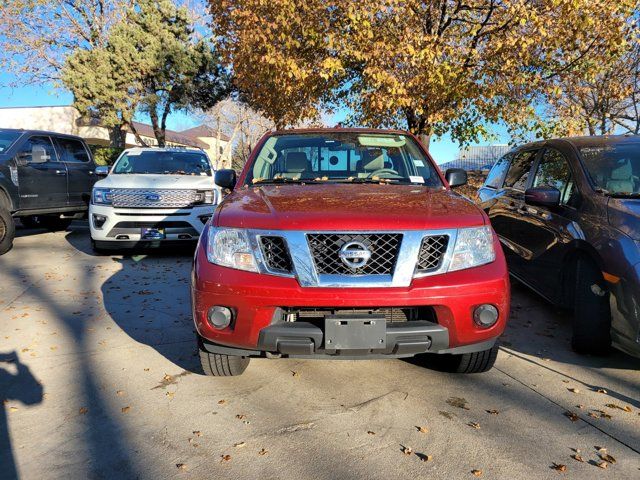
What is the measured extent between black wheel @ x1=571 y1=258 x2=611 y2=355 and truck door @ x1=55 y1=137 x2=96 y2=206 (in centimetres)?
861

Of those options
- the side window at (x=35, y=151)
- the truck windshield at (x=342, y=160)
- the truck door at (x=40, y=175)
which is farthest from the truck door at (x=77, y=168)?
the truck windshield at (x=342, y=160)

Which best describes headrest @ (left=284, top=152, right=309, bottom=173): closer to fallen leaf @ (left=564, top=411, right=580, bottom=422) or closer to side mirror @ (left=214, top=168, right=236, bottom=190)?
side mirror @ (left=214, top=168, right=236, bottom=190)

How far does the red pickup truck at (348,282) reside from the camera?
259 cm

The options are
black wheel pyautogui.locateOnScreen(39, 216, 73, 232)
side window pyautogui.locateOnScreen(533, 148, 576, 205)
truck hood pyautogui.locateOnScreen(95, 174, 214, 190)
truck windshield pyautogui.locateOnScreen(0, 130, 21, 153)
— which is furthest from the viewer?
black wheel pyautogui.locateOnScreen(39, 216, 73, 232)

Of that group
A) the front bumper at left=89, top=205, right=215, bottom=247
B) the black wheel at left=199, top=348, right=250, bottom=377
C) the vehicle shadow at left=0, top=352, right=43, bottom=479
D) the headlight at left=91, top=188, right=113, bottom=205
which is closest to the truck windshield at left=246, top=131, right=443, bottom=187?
the black wheel at left=199, top=348, right=250, bottom=377

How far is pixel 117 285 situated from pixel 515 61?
25.2 ft

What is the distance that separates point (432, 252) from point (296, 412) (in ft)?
4.00

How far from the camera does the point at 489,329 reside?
109 inches

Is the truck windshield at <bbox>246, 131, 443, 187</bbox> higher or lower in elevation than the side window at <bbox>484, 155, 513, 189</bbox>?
higher

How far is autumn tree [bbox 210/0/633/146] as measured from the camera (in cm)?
843

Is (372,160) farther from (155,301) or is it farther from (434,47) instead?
(434,47)

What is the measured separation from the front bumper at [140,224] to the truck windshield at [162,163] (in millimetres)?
1190

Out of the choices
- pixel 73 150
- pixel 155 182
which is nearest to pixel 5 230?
pixel 155 182

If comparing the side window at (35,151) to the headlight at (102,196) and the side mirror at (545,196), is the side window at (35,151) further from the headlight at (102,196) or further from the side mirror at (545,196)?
the side mirror at (545,196)
